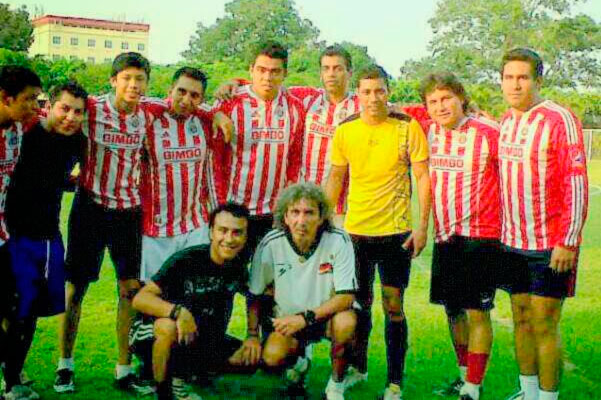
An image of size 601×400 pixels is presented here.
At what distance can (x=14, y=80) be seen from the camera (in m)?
4.38

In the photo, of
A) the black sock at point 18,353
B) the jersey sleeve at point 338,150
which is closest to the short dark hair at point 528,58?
the jersey sleeve at point 338,150

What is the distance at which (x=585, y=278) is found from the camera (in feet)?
30.5

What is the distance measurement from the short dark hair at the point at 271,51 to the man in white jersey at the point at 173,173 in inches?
15.4

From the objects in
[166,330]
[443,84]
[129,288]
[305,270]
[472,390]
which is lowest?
[472,390]

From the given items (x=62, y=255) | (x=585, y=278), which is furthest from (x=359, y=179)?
(x=585, y=278)

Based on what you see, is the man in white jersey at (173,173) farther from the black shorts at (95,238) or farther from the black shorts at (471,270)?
the black shorts at (471,270)

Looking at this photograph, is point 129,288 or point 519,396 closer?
point 519,396

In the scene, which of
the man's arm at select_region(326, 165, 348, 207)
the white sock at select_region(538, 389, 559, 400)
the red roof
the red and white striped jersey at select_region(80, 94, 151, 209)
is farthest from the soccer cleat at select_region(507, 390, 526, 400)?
the red roof

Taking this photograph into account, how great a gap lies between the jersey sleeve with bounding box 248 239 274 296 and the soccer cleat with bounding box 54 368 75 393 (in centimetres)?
126

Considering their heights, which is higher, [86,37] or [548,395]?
[86,37]

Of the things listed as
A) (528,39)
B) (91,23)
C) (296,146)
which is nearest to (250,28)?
(91,23)

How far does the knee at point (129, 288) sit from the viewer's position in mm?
5301

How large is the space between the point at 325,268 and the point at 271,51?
58.6 inches

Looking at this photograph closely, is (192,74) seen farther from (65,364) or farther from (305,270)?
(65,364)
